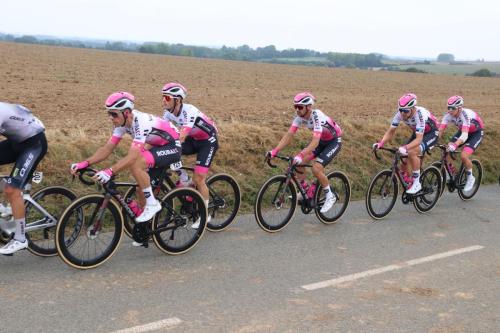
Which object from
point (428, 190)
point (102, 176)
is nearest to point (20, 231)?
point (102, 176)

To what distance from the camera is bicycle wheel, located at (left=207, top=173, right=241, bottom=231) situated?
7215mm

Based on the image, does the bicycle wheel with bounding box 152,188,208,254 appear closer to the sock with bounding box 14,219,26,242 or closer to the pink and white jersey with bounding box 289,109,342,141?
the sock with bounding box 14,219,26,242

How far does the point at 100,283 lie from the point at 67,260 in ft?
1.61

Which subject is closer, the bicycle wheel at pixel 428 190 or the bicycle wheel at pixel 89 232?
the bicycle wheel at pixel 89 232

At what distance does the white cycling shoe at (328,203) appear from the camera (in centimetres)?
772

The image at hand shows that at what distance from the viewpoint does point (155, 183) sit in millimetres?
6324

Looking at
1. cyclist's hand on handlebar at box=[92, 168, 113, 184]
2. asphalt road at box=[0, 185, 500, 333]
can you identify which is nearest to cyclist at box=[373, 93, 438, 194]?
asphalt road at box=[0, 185, 500, 333]

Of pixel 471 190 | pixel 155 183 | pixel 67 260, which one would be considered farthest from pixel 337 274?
pixel 471 190

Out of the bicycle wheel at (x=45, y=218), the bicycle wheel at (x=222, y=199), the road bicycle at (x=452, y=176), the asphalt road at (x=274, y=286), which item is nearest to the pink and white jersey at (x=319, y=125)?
the bicycle wheel at (x=222, y=199)

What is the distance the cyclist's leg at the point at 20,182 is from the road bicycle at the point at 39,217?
15 centimetres

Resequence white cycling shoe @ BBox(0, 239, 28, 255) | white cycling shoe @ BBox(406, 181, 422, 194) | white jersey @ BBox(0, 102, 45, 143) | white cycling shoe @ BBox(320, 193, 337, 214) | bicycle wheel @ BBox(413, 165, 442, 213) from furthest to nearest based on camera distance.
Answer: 1. bicycle wheel @ BBox(413, 165, 442, 213)
2. white cycling shoe @ BBox(406, 181, 422, 194)
3. white cycling shoe @ BBox(320, 193, 337, 214)
4. white cycling shoe @ BBox(0, 239, 28, 255)
5. white jersey @ BBox(0, 102, 45, 143)

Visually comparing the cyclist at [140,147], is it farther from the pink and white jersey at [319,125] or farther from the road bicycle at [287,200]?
the pink and white jersey at [319,125]

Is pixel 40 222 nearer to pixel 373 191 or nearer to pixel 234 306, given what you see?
pixel 234 306

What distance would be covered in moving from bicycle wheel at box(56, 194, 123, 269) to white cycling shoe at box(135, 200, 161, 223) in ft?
0.73
